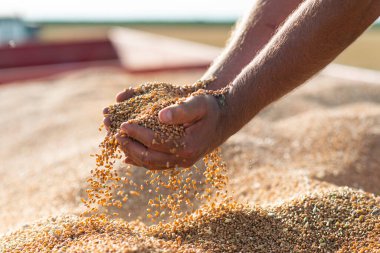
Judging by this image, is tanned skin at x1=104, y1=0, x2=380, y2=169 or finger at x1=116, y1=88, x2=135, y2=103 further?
finger at x1=116, y1=88, x2=135, y2=103

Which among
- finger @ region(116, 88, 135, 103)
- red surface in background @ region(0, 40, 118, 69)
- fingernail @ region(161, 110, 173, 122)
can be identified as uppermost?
red surface in background @ region(0, 40, 118, 69)

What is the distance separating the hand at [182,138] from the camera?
4.94ft

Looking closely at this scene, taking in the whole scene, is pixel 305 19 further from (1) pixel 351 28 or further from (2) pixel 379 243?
(2) pixel 379 243

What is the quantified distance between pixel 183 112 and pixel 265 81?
0.30 metres

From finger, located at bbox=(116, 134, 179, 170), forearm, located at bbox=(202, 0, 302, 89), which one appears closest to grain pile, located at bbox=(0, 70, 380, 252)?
finger, located at bbox=(116, 134, 179, 170)

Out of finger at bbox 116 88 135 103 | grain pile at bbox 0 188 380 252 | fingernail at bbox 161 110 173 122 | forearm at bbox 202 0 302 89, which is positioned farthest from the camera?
forearm at bbox 202 0 302 89

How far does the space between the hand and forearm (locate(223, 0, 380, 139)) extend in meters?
0.08

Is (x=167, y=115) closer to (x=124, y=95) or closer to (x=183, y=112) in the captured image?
(x=183, y=112)

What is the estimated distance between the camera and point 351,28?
60.1 inches

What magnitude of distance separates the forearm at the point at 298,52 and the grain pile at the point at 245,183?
0.39 meters

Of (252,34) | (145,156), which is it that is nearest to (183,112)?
(145,156)

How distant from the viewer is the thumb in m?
1.49

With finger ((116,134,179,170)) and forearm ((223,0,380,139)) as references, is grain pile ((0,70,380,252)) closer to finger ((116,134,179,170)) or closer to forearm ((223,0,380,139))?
finger ((116,134,179,170))

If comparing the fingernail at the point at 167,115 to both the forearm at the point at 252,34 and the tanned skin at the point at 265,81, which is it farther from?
the forearm at the point at 252,34
